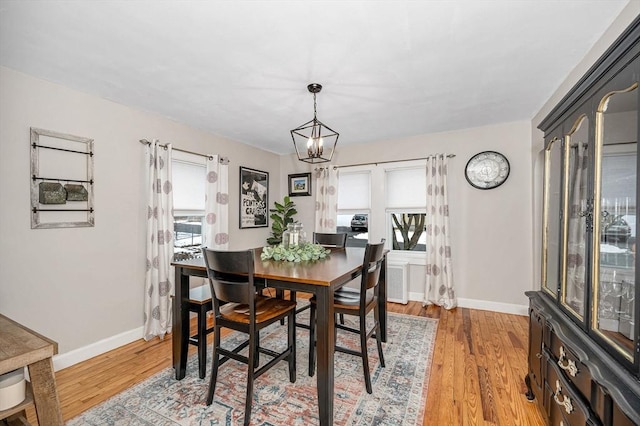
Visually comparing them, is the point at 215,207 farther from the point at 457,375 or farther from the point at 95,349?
the point at 457,375

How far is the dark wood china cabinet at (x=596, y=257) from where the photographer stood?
1.01 m

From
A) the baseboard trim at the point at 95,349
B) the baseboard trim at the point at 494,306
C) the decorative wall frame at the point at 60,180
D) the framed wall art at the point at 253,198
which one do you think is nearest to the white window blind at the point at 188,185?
the framed wall art at the point at 253,198

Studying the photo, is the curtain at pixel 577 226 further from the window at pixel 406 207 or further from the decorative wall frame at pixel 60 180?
the decorative wall frame at pixel 60 180

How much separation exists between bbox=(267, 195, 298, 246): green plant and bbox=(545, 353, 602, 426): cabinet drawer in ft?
11.9

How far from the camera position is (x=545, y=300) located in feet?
6.02

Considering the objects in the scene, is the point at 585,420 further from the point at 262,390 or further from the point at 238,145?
the point at 238,145

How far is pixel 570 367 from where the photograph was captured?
4.36ft

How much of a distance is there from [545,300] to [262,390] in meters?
1.98

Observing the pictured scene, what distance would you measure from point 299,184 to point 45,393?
412cm

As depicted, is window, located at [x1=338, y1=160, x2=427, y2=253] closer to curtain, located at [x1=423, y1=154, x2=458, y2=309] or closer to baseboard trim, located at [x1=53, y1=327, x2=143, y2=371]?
curtain, located at [x1=423, y1=154, x2=458, y2=309]

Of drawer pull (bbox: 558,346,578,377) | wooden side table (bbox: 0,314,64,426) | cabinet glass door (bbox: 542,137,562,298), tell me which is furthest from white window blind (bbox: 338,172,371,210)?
wooden side table (bbox: 0,314,64,426)

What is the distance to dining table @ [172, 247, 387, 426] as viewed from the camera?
167 cm

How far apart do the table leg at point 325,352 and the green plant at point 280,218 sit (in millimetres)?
3052

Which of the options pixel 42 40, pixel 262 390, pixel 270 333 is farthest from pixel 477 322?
pixel 42 40
